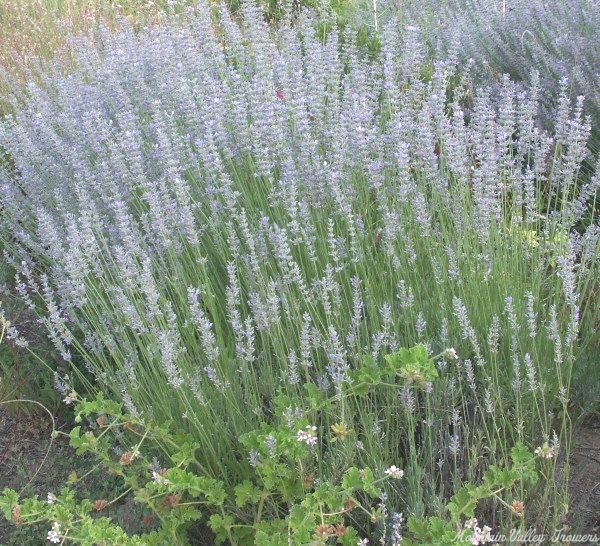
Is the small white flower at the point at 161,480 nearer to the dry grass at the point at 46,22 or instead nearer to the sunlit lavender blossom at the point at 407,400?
the sunlit lavender blossom at the point at 407,400

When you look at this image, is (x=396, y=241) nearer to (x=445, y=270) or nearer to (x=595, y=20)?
(x=445, y=270)

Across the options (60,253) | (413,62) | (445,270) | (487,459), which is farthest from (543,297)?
(60,253)

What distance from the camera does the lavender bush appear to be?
2.20 meters

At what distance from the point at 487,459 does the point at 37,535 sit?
4.57 feet

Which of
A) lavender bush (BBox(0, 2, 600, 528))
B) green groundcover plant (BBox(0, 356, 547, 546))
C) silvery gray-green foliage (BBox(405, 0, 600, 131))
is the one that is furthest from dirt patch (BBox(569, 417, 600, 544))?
silvery gray-green foliage (BBox(405, 0, 600, 131))

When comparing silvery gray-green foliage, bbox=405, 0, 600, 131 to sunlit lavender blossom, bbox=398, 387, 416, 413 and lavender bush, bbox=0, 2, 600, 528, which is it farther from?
sunlit lavender blossom, bbox=398, 387, 416, 413

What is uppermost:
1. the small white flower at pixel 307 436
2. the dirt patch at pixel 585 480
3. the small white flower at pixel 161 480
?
the small white flower at pixel 307 436

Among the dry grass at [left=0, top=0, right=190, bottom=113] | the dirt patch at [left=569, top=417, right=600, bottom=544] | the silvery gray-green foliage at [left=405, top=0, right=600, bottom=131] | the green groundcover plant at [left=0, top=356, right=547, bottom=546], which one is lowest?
the dirt patch at [left=569, top=417, right=600, bottom=544]

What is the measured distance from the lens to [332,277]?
2557mm

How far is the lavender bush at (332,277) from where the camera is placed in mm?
2195

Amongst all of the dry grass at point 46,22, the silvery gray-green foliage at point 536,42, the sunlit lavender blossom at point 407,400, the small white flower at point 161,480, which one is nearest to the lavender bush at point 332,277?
the sunlit lavender blossom at point 407,400

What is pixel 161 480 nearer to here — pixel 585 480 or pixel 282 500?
pixel 282 500

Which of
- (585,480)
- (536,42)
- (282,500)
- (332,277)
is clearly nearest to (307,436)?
(282,500)

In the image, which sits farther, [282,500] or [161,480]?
[282,500]
